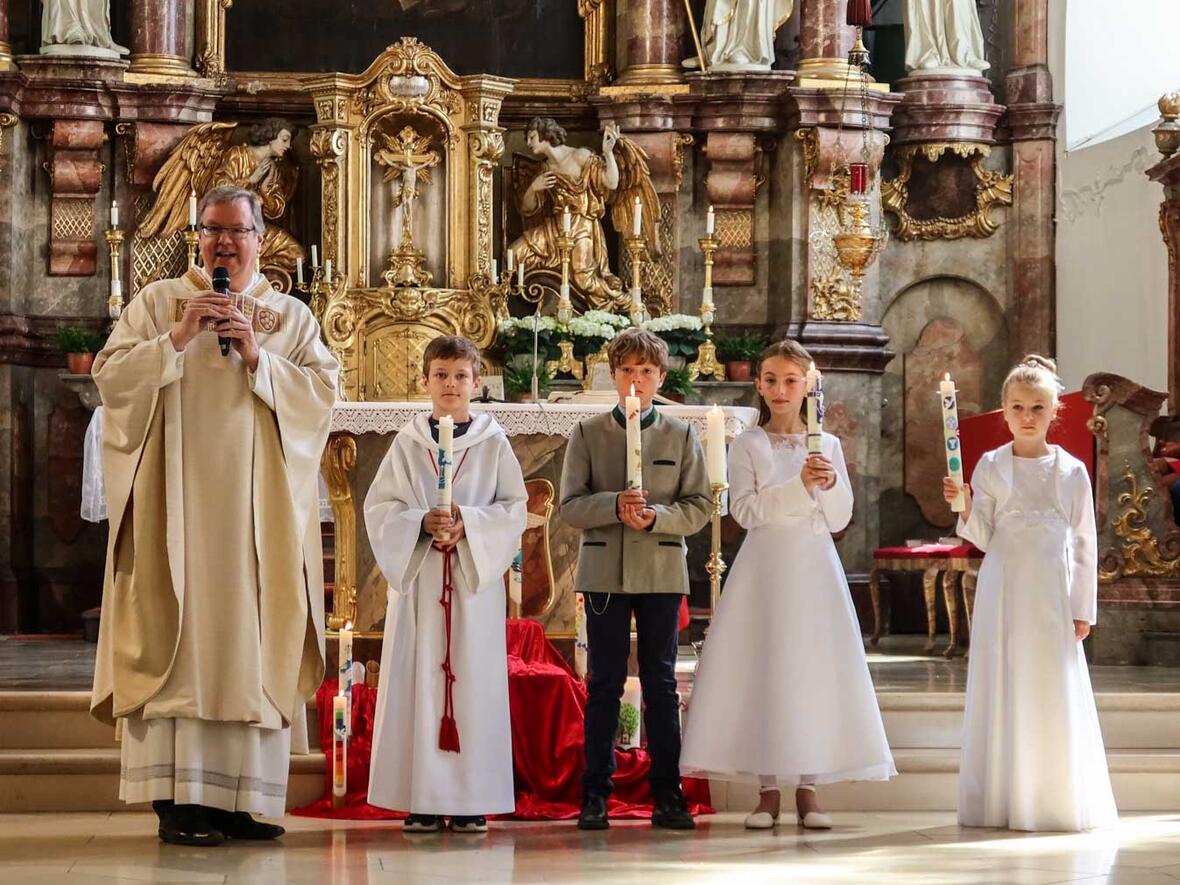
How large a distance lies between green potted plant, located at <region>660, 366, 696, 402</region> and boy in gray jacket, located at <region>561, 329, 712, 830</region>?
13.9 ft

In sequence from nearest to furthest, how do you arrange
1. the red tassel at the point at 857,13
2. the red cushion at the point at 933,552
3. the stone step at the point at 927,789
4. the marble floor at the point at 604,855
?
the marble floor at the point at 604,855
the stone step at the point at 927,789
the red cushion at the point at 933,552
the red tassel at the point at 857,13

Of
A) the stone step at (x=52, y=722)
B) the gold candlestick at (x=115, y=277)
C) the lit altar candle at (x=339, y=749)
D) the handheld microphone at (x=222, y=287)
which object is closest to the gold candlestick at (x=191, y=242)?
the gold candlestick at (x=115, y=277)

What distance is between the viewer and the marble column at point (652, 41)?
1163 centimetres

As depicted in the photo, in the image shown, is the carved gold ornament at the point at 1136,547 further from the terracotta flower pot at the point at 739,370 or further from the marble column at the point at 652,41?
the marble column at the point at 652,41

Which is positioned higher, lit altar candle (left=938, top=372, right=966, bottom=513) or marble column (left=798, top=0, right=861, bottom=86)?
marble column (left=798, top=0, right=861, bottom=86)

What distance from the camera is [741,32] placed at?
1160cm

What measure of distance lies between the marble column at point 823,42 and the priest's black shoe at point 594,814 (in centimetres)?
624

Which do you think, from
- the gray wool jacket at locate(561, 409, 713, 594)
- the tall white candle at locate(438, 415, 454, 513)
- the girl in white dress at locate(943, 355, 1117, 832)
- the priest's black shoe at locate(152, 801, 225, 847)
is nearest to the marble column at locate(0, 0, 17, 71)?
the gray wool jacket at locate(561, 409, 713, 594)

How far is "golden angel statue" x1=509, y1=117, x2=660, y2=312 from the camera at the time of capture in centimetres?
1145

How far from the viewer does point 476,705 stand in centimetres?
602

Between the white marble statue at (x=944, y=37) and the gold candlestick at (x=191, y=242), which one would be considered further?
the white marble statue at (x=944, y=37)

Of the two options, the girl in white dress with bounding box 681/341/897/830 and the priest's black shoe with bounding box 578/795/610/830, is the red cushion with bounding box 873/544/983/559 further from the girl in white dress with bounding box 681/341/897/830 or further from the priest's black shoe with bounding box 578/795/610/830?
the priest's black shoe with bounding box 578/795/610/830

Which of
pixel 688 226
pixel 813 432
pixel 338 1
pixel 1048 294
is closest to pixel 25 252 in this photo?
pixel 338 1

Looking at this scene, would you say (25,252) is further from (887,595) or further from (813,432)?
(813,432)
